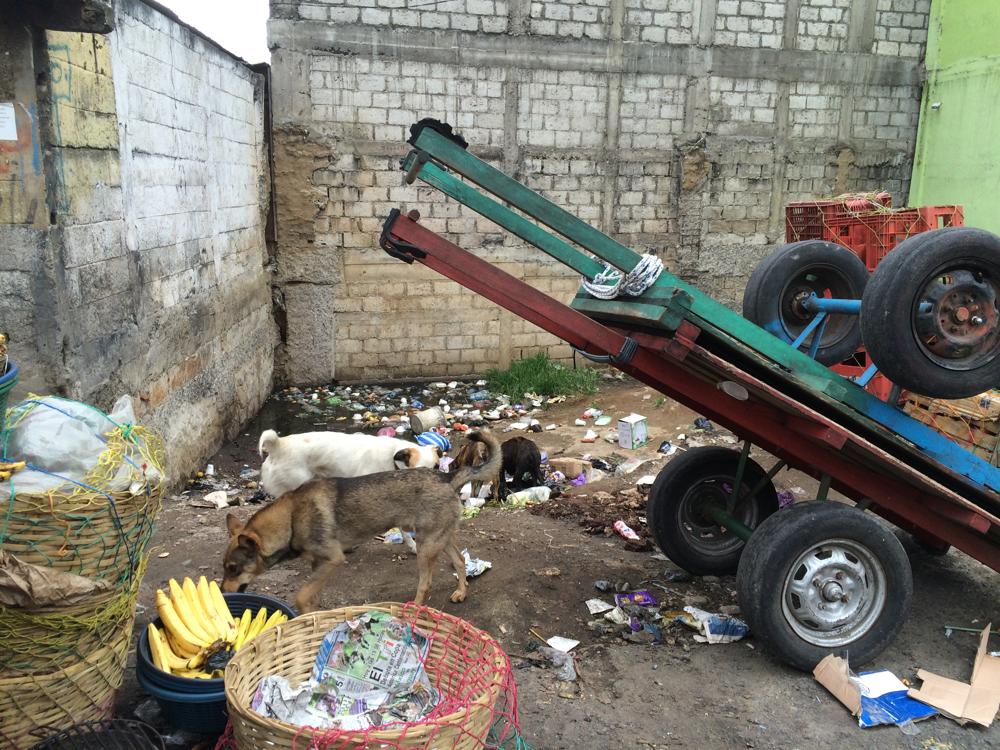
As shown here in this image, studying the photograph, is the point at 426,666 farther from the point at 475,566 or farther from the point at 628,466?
the point at 628,466

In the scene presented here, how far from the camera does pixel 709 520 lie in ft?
17.3

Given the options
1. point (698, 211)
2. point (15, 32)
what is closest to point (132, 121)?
A: point (15, 32)

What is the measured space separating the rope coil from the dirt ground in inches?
78.5

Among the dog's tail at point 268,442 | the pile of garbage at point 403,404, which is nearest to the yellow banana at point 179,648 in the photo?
the dog's tail at point 268,442

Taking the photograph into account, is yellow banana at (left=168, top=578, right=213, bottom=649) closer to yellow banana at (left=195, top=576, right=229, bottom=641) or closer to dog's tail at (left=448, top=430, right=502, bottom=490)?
yellow banana at (left=195, top=576, right=229, bottom=641)

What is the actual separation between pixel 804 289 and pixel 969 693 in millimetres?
2475

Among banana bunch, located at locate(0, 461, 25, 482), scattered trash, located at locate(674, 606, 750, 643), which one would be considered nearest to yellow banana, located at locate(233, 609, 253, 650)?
banana bunch, located at locate(0, 461, 25, 482)

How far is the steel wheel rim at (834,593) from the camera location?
4.05 metres

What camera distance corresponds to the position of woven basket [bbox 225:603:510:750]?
8.30 feet

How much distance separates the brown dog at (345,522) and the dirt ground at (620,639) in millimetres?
366

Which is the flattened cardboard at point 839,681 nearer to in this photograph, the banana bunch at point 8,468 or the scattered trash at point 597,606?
the scattered trash at point 597,606

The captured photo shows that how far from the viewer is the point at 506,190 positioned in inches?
145

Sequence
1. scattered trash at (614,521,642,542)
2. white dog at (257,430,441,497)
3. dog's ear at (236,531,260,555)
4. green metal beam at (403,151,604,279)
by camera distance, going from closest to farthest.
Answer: green metal beam at (403,151,604,279)
dog's ear at (236,531,260,555)
scattered trash at (614,521,642,542)
white dog at (257,430,441,497)

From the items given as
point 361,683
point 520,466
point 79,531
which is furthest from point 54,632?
point 520,466
